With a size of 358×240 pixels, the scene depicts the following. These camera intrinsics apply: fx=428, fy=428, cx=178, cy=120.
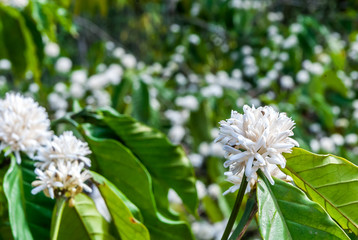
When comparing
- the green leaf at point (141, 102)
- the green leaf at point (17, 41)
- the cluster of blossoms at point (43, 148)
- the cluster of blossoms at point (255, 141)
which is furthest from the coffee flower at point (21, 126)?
the green leaf at point (141, 102)

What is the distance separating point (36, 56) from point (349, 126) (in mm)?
1840

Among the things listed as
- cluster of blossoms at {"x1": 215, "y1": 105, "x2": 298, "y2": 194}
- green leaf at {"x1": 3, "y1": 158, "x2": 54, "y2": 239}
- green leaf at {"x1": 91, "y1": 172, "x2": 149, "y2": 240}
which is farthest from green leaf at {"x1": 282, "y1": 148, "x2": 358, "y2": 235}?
green leaf at {"x1": 3, "y1": 158, "x2": 54, "y2": 239}

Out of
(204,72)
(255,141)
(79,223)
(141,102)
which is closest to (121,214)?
(79,223)

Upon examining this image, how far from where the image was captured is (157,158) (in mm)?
596

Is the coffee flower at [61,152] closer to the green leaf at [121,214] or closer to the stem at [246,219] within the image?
the green leaf at [121,214]

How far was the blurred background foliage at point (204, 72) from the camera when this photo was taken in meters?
1.51

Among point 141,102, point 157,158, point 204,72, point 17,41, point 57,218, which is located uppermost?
point 204,72

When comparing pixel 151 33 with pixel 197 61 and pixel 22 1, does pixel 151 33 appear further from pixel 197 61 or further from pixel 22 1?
pixel 22 1

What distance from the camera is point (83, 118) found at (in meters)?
0.62

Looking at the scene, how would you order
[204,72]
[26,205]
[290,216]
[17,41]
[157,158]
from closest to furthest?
[290,216], [26,205], [157,158], [17,41], [204,72]

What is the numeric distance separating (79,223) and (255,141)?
0.20 m

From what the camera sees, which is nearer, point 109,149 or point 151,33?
point 109,149

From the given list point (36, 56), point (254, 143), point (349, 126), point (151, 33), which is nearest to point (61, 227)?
point (254, 143)

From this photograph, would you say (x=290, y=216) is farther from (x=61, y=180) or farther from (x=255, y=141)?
(x=61, y=180)
